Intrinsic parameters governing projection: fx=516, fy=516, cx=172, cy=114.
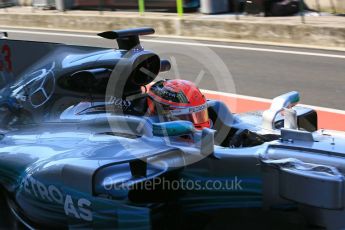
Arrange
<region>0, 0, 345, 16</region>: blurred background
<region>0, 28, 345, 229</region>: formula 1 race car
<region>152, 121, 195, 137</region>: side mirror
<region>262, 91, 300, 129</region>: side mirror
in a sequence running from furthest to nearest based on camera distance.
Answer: <region>0, 0, 345, 16</region>: blurred background
<region>262, 91, 300, 129</region>: side mirror
<region>152, 121, 195, 137</region>: side mirror
<region>0, 28, 345, 229</region>: formula 1 race car

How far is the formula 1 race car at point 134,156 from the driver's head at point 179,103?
0.10 meters

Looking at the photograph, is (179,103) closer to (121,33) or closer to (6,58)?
(121,33)

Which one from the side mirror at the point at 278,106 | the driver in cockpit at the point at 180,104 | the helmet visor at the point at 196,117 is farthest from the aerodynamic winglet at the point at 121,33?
the side mirror at the point at 278,106

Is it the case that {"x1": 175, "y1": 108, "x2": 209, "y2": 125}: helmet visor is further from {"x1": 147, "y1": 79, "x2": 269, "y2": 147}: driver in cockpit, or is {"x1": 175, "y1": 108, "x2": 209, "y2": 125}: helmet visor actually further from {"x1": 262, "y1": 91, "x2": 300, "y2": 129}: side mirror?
{"x1": 262, "y1": 91, "x2": 300, "y2": 129}: side mirror

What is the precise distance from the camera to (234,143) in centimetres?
350

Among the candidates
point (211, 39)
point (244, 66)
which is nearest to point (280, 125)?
point (244, 66)

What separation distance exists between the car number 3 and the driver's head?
169 centimetres

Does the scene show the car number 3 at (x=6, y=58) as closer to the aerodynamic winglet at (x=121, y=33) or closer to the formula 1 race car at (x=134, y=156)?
the formula 1 race car at (x=134, y=156)

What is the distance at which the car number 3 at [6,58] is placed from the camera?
4.49m

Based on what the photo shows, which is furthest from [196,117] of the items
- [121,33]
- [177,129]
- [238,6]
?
[238,6]

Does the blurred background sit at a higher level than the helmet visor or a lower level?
lower

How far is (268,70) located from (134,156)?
274 inches

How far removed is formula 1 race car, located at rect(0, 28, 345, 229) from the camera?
2570 mm

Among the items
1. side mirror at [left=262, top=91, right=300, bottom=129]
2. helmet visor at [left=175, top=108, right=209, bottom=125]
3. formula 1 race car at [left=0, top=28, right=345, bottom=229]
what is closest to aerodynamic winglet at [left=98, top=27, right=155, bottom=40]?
formula 1 race car at [left=0, top=28, right=345, bottom=229]
